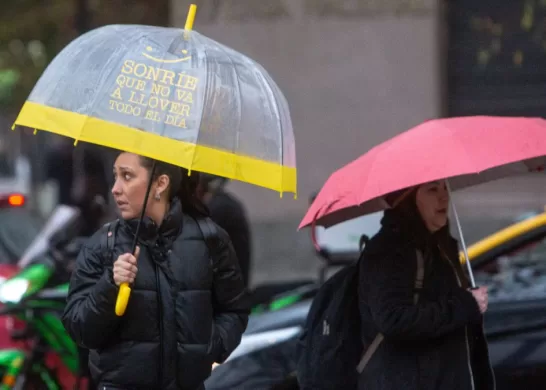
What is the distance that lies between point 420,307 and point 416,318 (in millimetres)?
57

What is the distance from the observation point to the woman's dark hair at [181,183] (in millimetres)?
3510

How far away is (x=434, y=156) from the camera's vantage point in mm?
3611

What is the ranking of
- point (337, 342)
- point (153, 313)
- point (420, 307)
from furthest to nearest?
point (337, 342)
point (420, 307)
point (153, 313)

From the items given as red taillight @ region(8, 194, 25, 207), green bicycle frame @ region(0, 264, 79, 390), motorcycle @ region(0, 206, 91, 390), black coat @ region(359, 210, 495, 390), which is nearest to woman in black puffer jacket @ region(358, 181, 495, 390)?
black coat @ region(359, 210, 495, 390)

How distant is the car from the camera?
4641 mm

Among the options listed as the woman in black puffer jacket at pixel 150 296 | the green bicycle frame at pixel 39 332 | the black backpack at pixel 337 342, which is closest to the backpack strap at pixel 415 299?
the black backpack at pixel 337 342

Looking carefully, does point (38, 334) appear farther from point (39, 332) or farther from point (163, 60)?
point (163, 60)

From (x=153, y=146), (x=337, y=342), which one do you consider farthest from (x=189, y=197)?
(x=337, y=342)

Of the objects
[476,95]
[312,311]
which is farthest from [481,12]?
[312,311]

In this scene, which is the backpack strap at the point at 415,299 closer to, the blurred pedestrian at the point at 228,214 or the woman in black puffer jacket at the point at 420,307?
the woman in black puffer jacket at the point at 420,307

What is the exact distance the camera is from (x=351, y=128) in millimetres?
10578

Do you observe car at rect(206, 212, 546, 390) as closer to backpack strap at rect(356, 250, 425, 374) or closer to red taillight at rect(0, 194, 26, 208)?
backpack strap at rect(356, 250, 425, 374)

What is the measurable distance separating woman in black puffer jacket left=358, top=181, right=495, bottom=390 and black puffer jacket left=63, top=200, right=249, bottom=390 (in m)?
0.60

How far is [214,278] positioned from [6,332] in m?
2.64
